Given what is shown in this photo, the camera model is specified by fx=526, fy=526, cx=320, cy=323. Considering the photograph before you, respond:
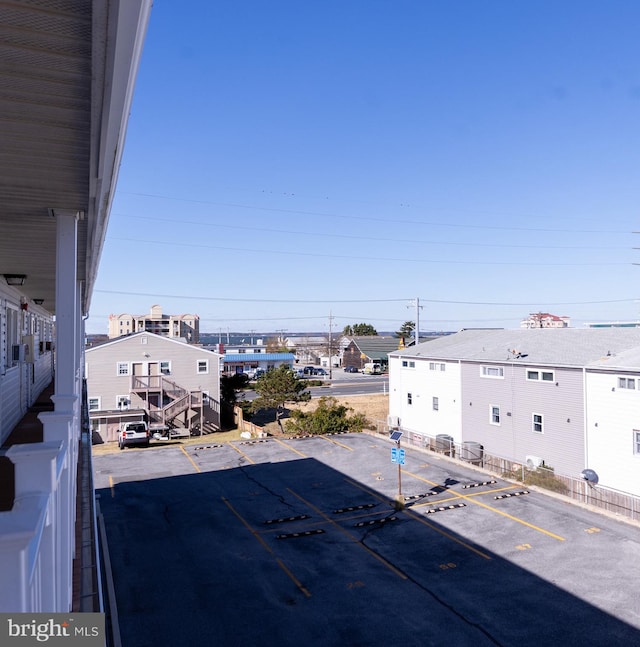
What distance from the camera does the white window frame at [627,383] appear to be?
19750mm

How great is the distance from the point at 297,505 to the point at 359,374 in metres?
64.0

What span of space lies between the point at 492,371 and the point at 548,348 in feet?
9.49

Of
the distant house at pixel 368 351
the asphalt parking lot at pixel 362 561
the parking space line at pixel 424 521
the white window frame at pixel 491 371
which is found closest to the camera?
the asphalt parking lot at pixel 362 561

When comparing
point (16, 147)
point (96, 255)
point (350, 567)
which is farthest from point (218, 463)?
point (16, 147)

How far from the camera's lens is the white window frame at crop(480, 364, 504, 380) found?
1033 inches

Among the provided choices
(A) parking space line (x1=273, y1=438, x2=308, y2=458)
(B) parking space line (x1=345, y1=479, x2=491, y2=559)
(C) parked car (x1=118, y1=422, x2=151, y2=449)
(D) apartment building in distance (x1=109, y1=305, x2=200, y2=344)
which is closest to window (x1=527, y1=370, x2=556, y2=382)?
(B) parking space line (x1=345, y1=479, x2=491, y2=559)

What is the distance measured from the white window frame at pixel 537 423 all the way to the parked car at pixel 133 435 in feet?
68.4

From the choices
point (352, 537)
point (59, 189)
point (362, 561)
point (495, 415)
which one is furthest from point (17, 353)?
point (495, 415)

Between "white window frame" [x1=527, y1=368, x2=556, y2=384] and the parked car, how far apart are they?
21.0 metres

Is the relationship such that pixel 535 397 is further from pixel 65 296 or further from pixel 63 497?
pixel 63 497

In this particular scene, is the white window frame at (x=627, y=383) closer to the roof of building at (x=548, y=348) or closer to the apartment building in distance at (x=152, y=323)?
the roof of building at (x=548, y=348)

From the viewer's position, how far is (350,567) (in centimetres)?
1346

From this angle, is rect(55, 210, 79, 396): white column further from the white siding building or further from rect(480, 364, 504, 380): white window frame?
rect(480, 364, 504, 380): white window frame

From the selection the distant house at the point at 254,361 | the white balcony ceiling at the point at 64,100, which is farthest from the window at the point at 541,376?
the distant house at the point at 254,361
